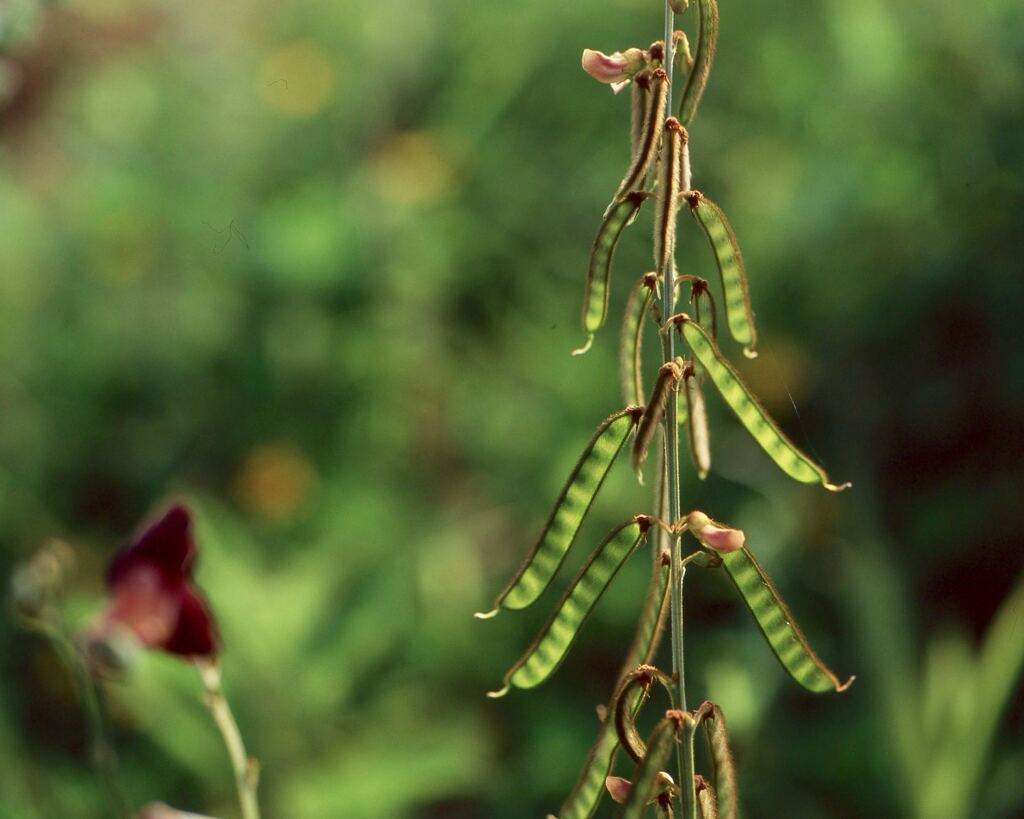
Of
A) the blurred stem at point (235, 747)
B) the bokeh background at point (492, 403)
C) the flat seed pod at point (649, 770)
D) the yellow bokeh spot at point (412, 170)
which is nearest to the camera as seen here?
the flat seed pod at point (649, 770)

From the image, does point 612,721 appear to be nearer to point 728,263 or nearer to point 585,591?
point 585,591

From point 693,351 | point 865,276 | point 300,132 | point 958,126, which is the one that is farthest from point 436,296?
point 693,351

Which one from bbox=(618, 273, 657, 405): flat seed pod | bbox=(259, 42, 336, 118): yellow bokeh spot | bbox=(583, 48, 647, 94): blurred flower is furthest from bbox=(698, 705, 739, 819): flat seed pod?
bbox=(259, 42, 336, 118): yellow bokeh spot

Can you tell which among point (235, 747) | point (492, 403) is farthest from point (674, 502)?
point (492, 403)

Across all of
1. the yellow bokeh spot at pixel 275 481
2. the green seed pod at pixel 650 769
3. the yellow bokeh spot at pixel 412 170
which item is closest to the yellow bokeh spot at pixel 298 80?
the yellow bokeh spot at pixel 412 170

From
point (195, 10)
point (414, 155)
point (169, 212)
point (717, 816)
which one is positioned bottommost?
point (717, 816)

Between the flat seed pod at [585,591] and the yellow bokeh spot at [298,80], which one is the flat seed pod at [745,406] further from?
the yellow bokeh spot at [298,80]

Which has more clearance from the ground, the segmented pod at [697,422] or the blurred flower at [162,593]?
the segmented pod at [697,422]

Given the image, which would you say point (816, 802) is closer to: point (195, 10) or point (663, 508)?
point (663, 508)
